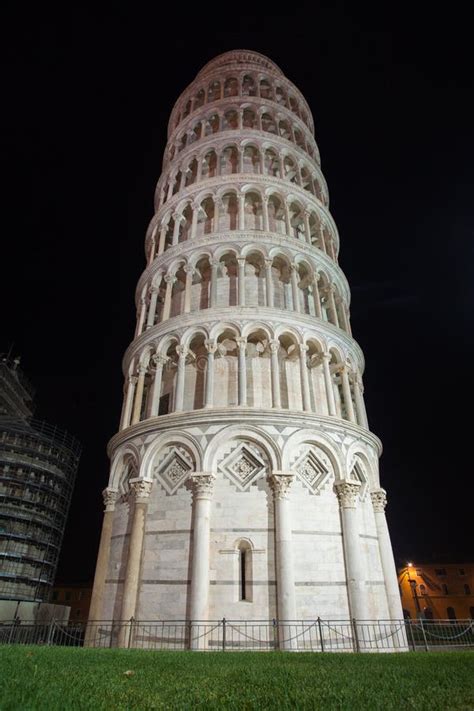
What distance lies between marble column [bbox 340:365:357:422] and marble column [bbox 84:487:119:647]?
9783 mm

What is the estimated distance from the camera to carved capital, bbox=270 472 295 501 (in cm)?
1371

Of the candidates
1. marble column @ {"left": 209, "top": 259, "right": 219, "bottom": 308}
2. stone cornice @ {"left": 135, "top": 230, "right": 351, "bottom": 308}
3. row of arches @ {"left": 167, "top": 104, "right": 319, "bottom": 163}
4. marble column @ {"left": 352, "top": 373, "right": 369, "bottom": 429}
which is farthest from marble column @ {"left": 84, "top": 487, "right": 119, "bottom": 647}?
row of arches @ {"left": 167, "top": 104, "right": 319, "bottom": 163}

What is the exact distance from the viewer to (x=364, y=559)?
14375mm

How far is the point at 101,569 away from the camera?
14.9 m

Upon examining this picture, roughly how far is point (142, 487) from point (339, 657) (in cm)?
838

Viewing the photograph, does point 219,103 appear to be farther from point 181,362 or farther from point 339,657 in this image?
point 339,657

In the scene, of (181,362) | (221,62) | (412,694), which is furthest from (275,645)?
(221,62)

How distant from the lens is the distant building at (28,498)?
32.6 m

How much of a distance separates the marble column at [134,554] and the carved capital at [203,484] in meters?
1.93

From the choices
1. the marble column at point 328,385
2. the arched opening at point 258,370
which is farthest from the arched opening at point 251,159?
the marble column at point 328,385

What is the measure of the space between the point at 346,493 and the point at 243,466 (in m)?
3.68

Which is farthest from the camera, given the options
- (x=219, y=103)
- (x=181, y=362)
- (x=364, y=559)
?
(x=219, y=103)

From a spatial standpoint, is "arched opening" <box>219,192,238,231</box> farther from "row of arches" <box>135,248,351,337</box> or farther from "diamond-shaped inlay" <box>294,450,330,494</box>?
"diamond-shaped inlay" <box>294,450,330,494</box>

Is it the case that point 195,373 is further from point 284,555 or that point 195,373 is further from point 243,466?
point 284,555
